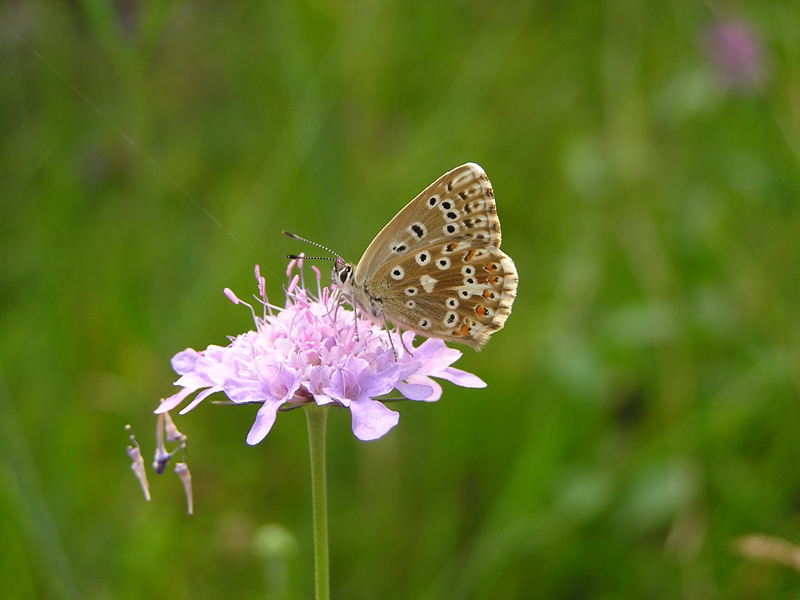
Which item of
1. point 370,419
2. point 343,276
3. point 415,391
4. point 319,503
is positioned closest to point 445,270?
point 343,276

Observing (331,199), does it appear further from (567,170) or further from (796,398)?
(796,398)

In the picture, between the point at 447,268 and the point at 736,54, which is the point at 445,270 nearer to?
the point at 447,268

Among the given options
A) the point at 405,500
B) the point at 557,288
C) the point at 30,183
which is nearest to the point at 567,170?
the point at 557,288

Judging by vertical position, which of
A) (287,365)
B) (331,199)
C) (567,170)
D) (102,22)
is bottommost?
(287,365)

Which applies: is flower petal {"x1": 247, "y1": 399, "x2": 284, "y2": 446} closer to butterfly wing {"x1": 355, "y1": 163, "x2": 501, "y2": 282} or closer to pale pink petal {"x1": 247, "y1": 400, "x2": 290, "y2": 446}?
pale pink petal {"x1": 247, "y1": 400, "x2": 290, "y2": 446}

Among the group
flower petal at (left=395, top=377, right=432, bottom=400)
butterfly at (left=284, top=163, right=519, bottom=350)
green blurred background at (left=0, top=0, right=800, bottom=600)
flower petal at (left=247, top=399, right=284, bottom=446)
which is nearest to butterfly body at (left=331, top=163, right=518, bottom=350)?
butterfly at (left=284, top=163, right=519, bottom=350)

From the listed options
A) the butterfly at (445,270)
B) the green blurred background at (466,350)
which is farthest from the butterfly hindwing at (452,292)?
the green blurred background at (466,350)

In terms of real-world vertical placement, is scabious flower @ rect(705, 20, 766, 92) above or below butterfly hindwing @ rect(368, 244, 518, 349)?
above
